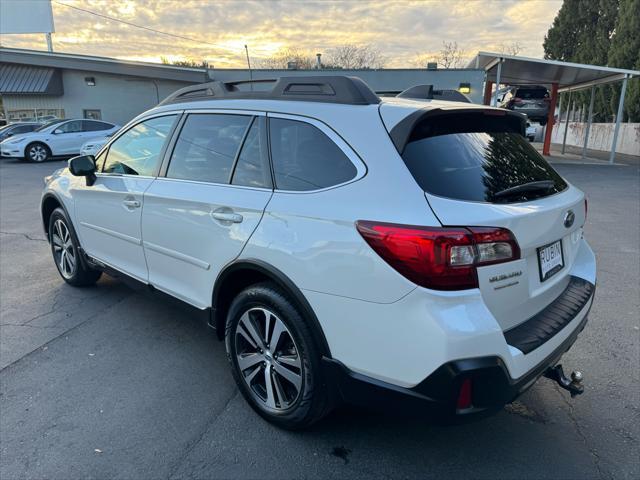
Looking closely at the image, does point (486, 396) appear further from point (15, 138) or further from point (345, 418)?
point (15, 138)

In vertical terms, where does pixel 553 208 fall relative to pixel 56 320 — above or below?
above

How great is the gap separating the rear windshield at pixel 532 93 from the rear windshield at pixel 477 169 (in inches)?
918

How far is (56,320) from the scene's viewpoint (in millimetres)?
3979

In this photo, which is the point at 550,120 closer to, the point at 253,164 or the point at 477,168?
the point at 477,168

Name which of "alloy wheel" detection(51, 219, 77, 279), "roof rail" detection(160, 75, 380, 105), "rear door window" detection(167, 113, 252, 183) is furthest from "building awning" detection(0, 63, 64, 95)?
"roof rail" detection(160, 75, 380, 105)

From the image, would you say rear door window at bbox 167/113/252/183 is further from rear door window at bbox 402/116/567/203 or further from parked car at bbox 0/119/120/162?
parked car at bbox 0/119/120/162

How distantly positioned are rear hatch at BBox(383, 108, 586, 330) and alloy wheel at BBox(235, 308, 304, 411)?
1.05 meters

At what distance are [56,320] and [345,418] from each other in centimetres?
278

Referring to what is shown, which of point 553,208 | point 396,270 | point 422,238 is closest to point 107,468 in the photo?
point 396,270

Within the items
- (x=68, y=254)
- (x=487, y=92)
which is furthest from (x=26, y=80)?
(x=68, y=254)

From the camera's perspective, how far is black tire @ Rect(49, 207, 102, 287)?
14.5ft

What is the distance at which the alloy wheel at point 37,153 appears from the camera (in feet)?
57.1

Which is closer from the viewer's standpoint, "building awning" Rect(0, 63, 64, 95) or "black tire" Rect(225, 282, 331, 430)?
"black tire" Rect(225, 282, 331, 430)

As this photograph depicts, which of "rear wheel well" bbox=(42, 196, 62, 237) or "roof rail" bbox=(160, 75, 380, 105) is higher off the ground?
"roof rail" bbox=(160, 75, 380, 105)
